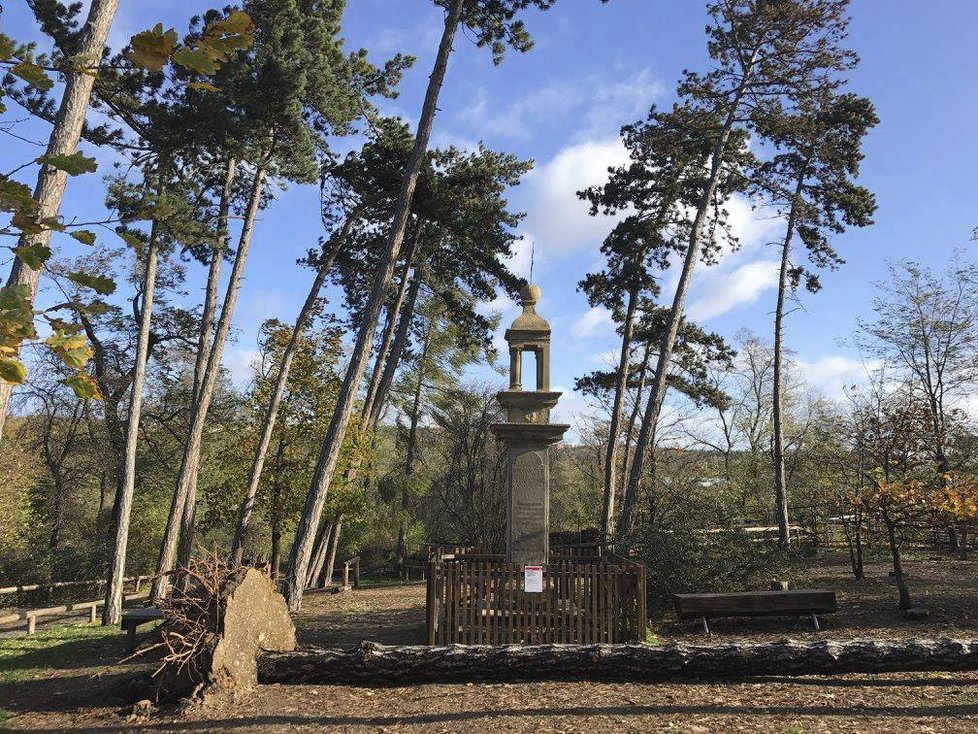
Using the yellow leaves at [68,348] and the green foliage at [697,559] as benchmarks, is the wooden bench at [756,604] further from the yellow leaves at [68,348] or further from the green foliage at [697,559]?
the yellow leaves at [68,348]

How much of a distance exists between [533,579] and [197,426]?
37.0 ft

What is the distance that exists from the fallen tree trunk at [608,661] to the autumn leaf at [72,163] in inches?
288

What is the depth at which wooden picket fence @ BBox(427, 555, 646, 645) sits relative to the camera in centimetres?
968

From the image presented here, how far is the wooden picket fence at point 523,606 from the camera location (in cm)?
968

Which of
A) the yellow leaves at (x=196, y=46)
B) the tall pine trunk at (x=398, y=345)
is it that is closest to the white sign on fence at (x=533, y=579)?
the yellow leaves at (x=196, y=46)

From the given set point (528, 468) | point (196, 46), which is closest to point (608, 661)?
point (528, 468)

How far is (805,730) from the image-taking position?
6246mm

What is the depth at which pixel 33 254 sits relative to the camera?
2006mm

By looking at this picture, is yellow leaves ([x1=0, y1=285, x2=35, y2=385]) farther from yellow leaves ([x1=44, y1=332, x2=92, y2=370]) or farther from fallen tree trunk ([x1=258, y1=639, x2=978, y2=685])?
fallen tree trunk ([x1=258, y1=639, x2=978, y2=685])

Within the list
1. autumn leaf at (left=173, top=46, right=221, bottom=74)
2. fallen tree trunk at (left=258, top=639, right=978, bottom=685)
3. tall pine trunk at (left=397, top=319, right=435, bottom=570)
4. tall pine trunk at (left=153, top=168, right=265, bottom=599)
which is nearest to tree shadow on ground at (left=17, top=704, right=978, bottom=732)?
fallen tree trunk at (left=258, top=639, right=978, bottom=685)

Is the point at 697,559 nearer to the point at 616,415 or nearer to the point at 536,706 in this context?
the point at 536,706

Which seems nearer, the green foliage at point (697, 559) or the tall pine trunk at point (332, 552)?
the green foliage at point (697, 559)

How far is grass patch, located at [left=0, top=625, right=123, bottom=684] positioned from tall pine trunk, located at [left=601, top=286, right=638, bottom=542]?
1398 centimetres

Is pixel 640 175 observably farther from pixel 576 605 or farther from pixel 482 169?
pixel 576 605
